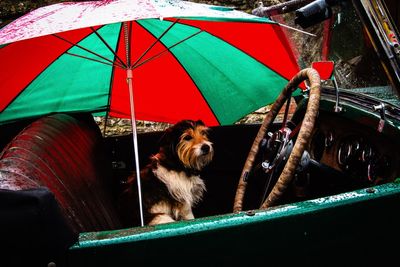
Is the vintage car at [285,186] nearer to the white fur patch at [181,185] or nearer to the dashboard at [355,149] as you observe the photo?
the dashboard at [355,149]

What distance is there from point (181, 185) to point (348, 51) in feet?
5.34

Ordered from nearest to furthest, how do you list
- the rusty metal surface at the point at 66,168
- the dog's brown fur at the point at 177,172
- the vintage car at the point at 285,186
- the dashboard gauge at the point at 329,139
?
the vintage car at the point at 285,186
the rusty metal surface at the point at 66,168
the dashboard gauge at the point at 329,139
the dog's brown fur at the point at 177,172

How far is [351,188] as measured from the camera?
2.23 meters

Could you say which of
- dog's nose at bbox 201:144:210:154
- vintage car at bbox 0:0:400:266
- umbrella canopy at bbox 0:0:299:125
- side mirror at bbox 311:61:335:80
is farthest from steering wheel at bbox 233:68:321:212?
dog's nose at bbox 201:144:210:154

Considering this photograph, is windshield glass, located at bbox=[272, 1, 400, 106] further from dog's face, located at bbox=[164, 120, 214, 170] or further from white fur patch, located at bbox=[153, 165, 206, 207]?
white fur patch, located at bbox=[153, 165, 206, 207]

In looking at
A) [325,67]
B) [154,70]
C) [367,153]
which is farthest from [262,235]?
[154,70]

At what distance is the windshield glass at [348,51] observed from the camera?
2131 mm

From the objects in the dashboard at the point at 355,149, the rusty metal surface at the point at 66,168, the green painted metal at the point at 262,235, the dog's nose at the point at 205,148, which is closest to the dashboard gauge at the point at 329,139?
the dashboard at the point at 355,149

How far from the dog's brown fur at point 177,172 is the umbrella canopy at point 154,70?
35 centimetres

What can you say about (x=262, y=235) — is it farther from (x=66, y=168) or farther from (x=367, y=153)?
(x=66, y=168)

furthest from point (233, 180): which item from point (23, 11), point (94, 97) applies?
point (23, 11)

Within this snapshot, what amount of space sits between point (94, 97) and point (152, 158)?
0.70m

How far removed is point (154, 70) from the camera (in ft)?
11.8

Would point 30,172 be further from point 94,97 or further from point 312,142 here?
point 94,97
